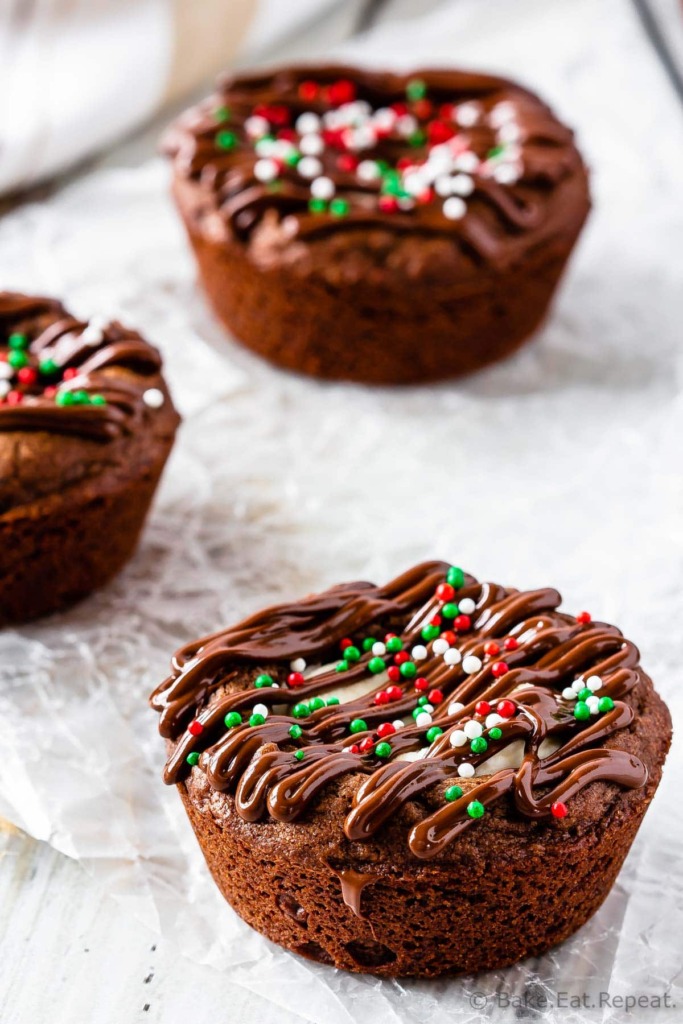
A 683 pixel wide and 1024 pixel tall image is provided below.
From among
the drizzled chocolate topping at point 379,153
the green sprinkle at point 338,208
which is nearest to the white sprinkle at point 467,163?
the drizzled chocolate topping at point 379,153

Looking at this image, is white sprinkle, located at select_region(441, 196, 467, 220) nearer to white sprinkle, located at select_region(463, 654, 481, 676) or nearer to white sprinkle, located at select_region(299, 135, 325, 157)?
white sprinkle, located at select_region(299, 135, 325, 157)

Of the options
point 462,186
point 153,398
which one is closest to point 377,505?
point 153,398

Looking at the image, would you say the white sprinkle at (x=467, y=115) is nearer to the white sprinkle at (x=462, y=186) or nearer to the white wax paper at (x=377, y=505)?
the white sprinkle at (x=462, y=186)

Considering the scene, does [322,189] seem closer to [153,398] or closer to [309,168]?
[309,168]

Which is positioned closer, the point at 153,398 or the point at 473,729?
the point at 473,729

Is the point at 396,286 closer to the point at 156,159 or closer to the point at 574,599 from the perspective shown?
the point at 574,599

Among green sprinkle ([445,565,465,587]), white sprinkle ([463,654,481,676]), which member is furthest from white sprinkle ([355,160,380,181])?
white sprinkle ([463,654,481,676])

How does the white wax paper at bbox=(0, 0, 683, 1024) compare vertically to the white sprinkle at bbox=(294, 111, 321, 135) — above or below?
below

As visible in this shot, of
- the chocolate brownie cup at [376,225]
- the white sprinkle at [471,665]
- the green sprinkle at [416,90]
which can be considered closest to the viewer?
the white sprinkle at [471,665]
